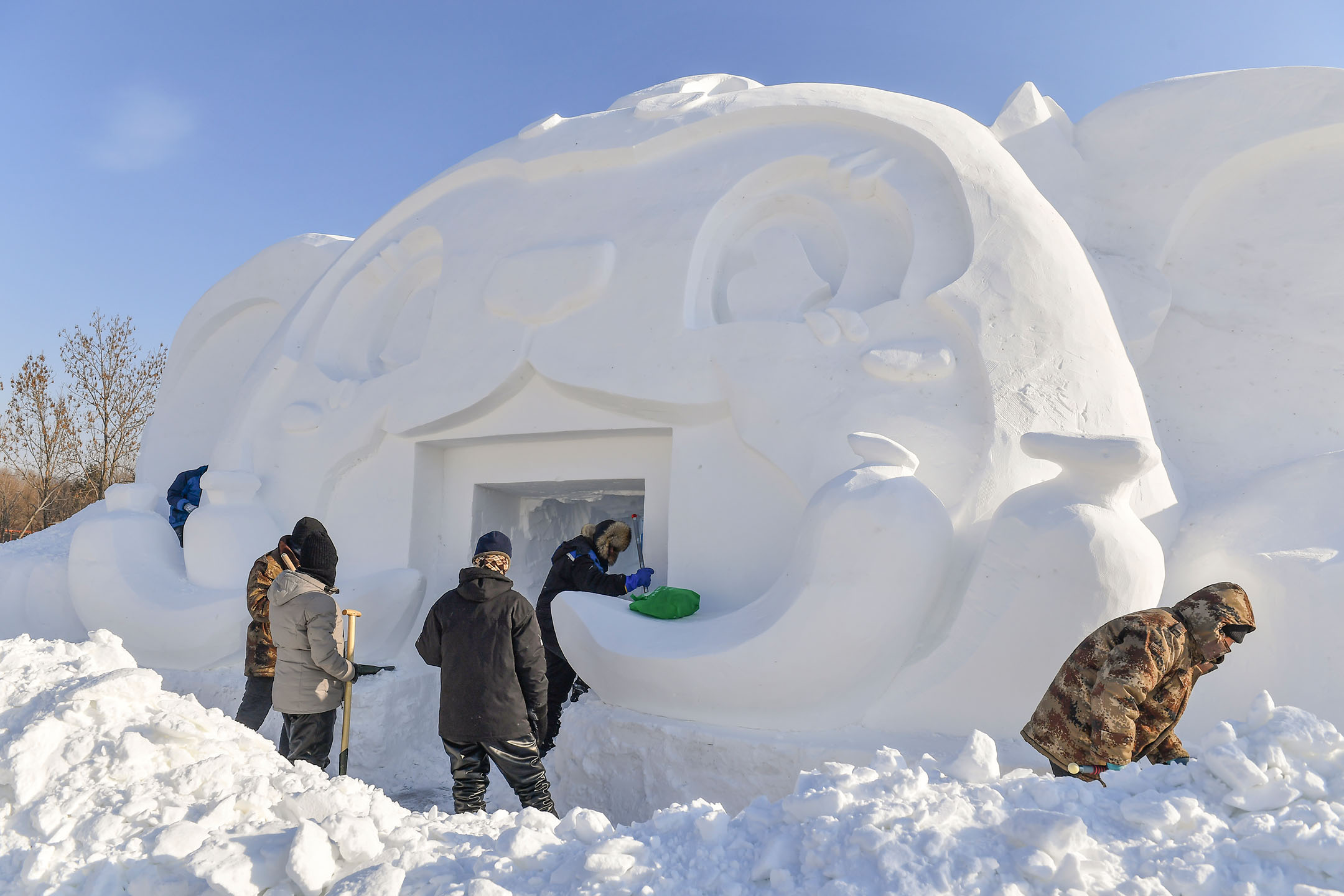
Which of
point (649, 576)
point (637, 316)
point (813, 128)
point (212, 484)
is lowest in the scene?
point (649, 576)

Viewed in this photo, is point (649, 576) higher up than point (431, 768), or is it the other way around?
point (649, 576)

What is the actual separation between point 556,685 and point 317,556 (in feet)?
5.43

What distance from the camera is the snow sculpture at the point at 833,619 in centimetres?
385

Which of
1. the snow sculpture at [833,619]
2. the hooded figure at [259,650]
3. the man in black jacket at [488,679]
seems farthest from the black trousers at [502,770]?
the hooded figure at [259,650]

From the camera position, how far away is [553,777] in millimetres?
4598

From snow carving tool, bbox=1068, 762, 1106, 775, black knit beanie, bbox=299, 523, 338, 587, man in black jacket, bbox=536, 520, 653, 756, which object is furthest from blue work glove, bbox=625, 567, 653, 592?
snow carving tool, bbox=1068, 762, 1106, 775

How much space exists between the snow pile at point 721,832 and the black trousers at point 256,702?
143 cm

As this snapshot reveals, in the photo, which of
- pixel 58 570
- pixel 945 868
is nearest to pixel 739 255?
pixel 945 868

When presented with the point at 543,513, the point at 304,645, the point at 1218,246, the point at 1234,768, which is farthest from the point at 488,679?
the point at 1218,246

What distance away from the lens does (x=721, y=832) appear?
226 cm

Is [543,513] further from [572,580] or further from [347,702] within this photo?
[347,702]

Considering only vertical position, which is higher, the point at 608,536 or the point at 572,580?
the point at 608,536

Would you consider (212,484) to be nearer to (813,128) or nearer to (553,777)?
(553,777)

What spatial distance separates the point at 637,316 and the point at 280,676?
2750mm
